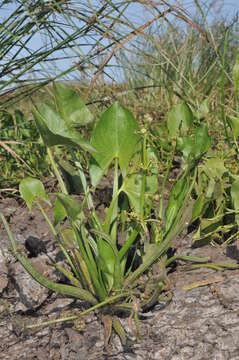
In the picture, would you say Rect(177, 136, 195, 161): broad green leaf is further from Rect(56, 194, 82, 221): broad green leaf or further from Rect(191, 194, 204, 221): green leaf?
Rect(56, 194, 82, 221): broad green leaf

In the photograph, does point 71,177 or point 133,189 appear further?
point 71,177

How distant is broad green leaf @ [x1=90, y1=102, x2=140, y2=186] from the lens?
113cm

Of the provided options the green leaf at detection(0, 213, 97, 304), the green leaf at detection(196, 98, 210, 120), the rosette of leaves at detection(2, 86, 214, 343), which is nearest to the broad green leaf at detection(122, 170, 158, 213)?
the rosette of leaves at detection(2, 86, 214, 343)

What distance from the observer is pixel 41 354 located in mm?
990

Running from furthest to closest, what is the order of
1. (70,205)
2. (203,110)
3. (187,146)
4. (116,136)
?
(203,110) → (187,146) → (116,136) → (70,205)

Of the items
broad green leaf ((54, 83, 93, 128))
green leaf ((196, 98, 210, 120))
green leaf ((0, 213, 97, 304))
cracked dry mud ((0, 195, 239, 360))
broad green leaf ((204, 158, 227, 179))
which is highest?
broad green leaf ((54, 83, 93, 128))

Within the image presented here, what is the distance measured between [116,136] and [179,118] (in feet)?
1.16

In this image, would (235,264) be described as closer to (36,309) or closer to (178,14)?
(36,309)

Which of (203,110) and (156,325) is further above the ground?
(203,110)

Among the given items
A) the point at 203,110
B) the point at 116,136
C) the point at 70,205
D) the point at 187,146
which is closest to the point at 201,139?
the point at 187,146

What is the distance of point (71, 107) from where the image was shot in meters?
1.16

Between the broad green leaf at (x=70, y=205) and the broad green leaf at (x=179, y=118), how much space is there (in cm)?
54

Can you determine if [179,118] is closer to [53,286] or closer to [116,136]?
[116,136]

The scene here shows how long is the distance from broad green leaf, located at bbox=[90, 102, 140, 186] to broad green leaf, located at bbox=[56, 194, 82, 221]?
202 mm
